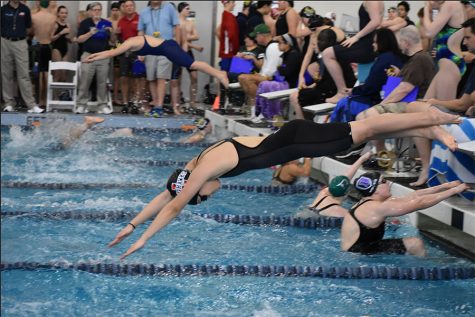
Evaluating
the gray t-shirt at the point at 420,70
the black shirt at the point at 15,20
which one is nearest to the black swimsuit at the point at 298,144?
the gray t-shirt at the point at 420,70

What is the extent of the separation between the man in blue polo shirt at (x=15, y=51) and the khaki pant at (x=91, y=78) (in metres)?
0.80

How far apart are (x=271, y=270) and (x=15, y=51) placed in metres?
7.67

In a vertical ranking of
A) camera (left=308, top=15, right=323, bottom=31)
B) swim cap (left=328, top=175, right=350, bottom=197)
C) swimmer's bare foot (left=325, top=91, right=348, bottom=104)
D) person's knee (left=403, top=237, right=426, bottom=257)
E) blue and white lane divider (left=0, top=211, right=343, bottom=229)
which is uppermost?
camera (left=308, top=15, right=323, bottom=31)

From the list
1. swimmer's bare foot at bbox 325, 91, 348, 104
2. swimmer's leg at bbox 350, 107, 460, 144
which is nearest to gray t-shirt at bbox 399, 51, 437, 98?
swimmer's bare foot at bbox 325, 91, 348, 104

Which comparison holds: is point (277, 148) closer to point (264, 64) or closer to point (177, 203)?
point (177, 203)

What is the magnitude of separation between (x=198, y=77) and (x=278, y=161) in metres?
10.6

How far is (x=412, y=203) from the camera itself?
5051 millimetres

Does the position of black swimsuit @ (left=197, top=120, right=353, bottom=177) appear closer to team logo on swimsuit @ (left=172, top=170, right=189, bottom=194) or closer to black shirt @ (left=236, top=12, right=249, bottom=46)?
team logo on swimsuit @ (left=172, top=170, right=189, bottom=194)

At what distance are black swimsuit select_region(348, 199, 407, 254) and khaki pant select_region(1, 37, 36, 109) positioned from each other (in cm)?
741

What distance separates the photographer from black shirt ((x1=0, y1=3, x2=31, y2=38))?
441 inches

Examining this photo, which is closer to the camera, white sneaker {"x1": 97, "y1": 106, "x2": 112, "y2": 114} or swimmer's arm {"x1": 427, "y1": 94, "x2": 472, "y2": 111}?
swimmer's arm {"x1": 427, "y1": 94, "x2": 472, "y2": 111}

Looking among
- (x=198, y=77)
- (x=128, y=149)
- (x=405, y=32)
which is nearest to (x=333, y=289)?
(x=405, y=32)

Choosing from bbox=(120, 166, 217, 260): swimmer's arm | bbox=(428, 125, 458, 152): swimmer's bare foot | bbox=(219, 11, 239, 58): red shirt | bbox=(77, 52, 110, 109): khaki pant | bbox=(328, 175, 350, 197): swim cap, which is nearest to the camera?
bbox=(120, 166, 217, 260): swimmer's arm

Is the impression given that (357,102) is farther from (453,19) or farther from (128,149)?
(128,149)
